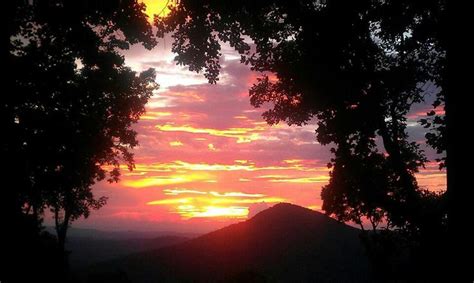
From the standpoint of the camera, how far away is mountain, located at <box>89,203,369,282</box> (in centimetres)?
7275

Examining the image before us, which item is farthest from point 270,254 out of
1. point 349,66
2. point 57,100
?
point 349,66

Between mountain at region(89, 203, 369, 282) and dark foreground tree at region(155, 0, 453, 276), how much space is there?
59135 millimetres

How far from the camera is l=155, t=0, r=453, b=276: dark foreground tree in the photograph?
27.1ft

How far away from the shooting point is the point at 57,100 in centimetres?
1758

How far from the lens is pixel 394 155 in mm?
9852

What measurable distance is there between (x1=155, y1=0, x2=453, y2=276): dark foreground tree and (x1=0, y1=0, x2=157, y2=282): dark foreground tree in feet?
11.7

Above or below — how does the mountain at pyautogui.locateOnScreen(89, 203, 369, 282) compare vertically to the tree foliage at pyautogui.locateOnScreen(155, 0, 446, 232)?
below

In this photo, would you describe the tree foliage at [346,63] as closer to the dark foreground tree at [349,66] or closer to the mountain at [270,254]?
the dark foreground tree at [349,66]

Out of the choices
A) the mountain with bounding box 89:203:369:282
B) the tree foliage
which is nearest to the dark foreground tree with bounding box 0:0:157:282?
the tree foliage

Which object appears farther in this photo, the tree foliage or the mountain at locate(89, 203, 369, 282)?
the mountain at locate(89, 203, 369, 282)

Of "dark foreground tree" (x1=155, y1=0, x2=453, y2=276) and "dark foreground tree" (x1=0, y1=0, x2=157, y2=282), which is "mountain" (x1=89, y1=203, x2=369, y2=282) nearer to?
"dark foreground tree" (x1=0, y1=0, x2=157, y2=282)

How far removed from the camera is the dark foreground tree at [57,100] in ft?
29.3

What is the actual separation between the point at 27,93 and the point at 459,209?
53.1 feet

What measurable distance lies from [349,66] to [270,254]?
78.0 meters
